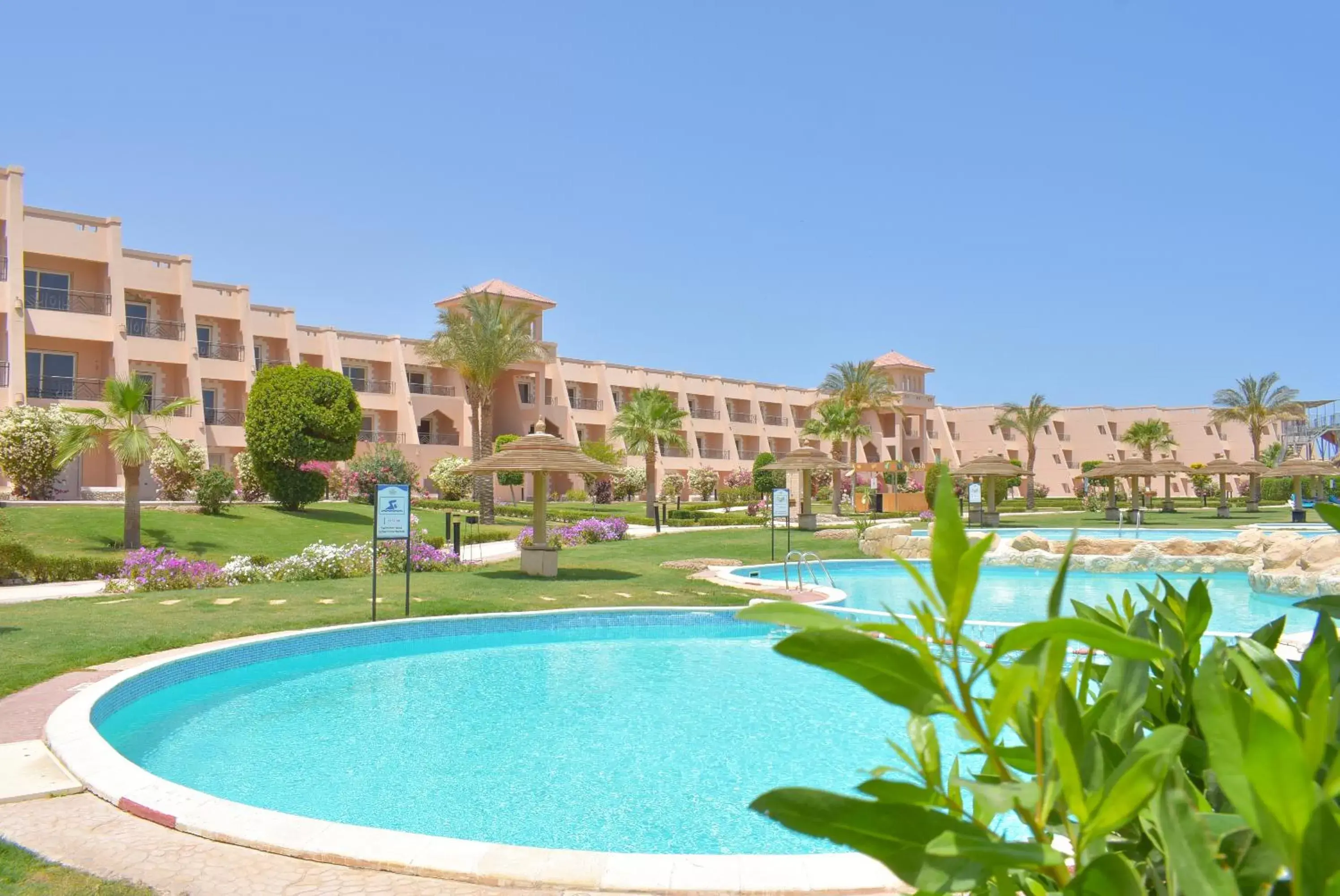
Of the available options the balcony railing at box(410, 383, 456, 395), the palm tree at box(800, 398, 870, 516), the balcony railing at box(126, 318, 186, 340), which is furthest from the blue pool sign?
the balcony railing at box(410, 383, 456, 395)

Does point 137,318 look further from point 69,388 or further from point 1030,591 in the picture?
point 1030,591

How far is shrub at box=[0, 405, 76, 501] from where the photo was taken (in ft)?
78.7

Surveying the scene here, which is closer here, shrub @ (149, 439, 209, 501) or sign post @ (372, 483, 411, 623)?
sign post @ (372, 483, 411, 623)

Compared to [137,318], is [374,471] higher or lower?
lower

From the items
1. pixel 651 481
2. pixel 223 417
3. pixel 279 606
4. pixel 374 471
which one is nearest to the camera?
pixel 279 606

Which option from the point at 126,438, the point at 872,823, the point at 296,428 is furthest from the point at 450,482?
the point at 872,823

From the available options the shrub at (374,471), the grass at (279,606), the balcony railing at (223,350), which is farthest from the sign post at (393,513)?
the balcony railing at (223,350)

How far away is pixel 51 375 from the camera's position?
31562 millimetres

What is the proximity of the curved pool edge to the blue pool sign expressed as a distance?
5.90 m

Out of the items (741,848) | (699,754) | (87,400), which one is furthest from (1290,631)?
(87,400)

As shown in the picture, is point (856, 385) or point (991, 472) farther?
point (856, 385)

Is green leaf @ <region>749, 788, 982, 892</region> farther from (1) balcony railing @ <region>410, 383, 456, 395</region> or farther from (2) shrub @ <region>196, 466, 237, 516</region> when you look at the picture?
(1) balcony railing @ <region>410, 383, 456, 395</region>

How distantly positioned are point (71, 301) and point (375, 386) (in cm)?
1284

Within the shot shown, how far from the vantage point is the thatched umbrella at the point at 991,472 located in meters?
31.4
